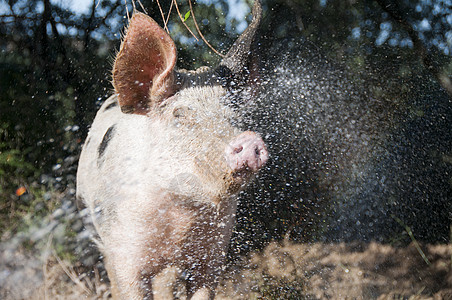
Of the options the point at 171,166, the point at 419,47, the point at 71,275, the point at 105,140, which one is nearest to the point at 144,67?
the point at 171,166

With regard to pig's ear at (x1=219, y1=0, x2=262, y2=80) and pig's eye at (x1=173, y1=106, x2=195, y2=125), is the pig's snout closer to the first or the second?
pig's eye at (x1=173, y1=106, x2=195, y2=125)

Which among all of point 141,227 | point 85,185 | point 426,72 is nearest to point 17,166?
point 85,185

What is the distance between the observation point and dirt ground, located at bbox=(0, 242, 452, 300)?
3566 mm

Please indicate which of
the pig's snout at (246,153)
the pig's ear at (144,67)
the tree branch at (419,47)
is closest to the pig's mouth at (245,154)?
the pig's snout at (246,153)

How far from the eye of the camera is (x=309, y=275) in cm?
416

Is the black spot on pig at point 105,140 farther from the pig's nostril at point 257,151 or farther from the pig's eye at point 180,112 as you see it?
the pig's nostril at point 257,151

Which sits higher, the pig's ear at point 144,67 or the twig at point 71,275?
the pig's ear at point 144,67

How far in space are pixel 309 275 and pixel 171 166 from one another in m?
2.52

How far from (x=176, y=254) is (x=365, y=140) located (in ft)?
9.62

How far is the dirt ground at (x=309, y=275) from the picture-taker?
11.7ft

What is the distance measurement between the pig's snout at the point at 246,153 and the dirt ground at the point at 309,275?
6.71 feet

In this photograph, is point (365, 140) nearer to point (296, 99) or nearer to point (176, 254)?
point (296, 99)

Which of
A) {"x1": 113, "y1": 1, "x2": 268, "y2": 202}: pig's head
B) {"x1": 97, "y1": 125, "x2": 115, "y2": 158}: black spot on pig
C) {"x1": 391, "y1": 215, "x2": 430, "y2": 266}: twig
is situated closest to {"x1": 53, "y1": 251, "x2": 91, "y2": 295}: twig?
{"x1": 97, "y1": 125, "x2": 115, "y2": 158}: black spot on pig

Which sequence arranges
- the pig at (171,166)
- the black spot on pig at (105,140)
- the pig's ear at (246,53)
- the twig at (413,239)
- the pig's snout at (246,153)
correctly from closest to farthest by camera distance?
the pig's snout at (246,153), the pig at (171,166), the pig's ear at (246,53), the black spot on pig at (105,140), the twig at (413,239)
